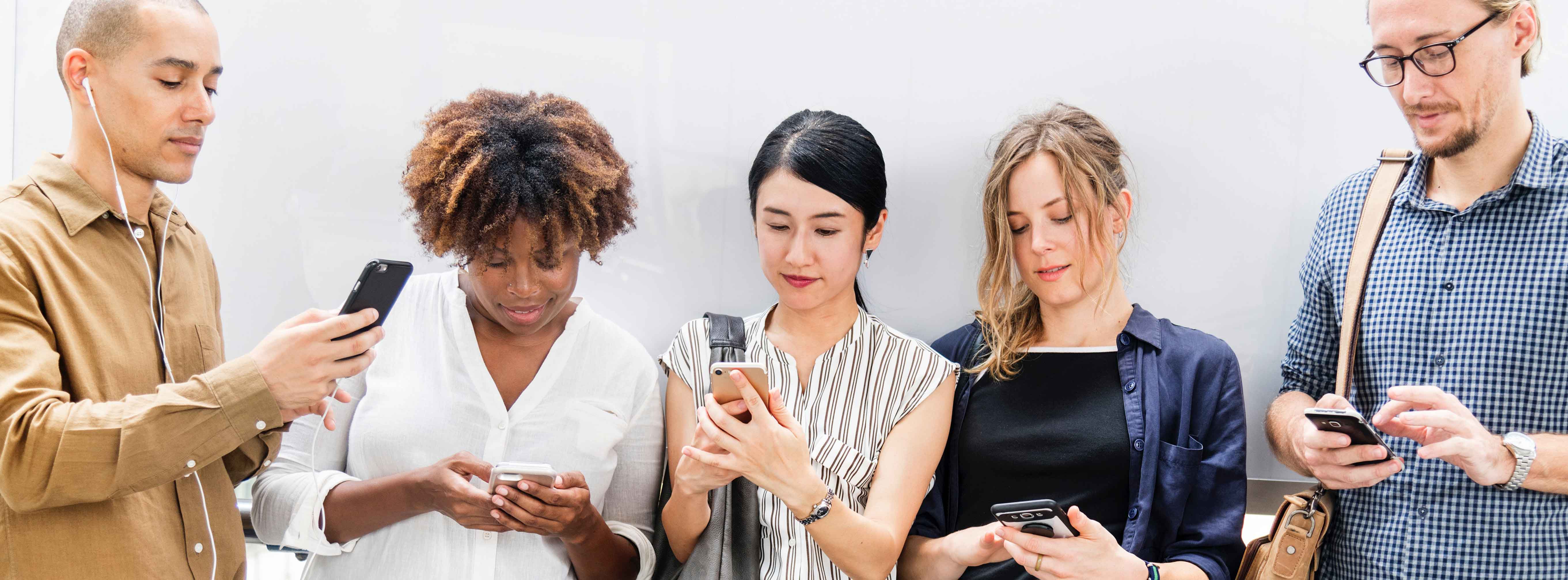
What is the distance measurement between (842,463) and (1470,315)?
1.59 meters

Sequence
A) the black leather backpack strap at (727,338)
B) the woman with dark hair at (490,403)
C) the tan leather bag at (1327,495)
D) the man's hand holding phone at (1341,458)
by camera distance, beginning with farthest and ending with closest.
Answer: the black leather backpack strap at (727,338) < the tan leather bag at (1327,495) < the woman with dark hair at (490,403) < the man's hand holding phone at (1341,458)

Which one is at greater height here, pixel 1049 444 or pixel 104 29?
pixel 104 29

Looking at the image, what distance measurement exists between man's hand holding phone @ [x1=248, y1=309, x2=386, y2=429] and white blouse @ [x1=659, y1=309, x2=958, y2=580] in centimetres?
82

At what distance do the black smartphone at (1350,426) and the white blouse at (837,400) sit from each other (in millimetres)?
874

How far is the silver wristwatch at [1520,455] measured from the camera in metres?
2.13

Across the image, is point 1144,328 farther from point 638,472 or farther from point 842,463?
point 638,472

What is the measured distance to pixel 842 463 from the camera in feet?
8.04

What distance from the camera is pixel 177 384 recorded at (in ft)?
6.18

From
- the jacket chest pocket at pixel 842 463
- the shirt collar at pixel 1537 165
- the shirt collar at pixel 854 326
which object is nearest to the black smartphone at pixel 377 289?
the shirt collar at pixel 854 326

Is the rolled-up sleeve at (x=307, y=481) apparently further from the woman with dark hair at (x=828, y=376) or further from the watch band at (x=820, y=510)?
the watch band at (x=820, y=510)

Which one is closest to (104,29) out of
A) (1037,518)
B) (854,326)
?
(854,326)

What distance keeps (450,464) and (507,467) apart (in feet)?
0.55

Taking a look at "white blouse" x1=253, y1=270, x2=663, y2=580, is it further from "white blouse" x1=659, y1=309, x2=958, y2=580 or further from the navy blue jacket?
the navy blue jacket

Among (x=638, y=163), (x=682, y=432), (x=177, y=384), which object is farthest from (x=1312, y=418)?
(x=177, y=384)
